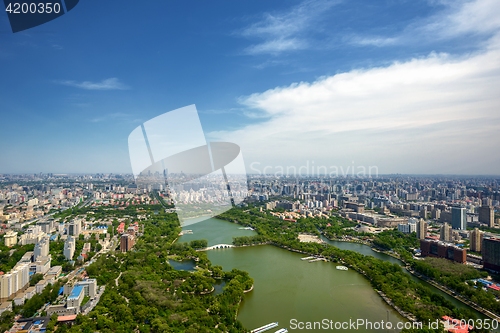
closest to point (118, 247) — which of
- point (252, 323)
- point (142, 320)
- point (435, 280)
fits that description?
point (142, 320)

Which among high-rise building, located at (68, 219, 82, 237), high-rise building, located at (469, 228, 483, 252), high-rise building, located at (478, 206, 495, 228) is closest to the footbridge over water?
high-rise building, located at (68, 219, 82, 237)

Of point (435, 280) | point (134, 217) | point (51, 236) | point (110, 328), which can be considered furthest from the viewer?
point (134, 217)

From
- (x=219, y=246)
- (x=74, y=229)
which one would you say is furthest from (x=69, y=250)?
(x=219, y=246)

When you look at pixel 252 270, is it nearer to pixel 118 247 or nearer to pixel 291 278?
pixel 291 278

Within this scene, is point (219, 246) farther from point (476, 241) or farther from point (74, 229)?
point (476, 241)

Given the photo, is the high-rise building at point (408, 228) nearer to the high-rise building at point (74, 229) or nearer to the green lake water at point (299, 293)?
the green lake water at point (299, 293)
